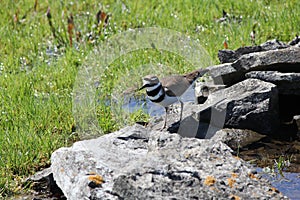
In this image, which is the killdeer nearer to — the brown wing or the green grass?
the brown wing

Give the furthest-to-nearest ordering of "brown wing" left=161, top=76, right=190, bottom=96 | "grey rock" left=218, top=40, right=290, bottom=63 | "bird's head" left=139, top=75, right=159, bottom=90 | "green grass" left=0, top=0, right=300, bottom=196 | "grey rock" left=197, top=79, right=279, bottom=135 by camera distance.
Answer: "grey rock" left=218, top=40, right=290, bottom=63, "grey rock" left=197, top=79, right=279, bottom=135, "green grass" left=0, top=0, right=300, bottom=196, "brown wing" left=161, top=76, right=190, bottom=96, "bird's head" left=139, top=75, right=159, bottom=90

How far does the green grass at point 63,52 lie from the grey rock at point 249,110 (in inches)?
37.3

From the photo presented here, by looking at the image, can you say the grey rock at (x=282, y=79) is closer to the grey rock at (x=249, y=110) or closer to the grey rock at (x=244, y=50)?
the grey rock at (x=249, y=110)

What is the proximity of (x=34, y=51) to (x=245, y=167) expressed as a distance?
531cm

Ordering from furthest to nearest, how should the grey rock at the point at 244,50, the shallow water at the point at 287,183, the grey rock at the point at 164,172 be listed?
the grey rock at the point at 244,50, the shallow water at the point at 287,183, the grey rock at the point at 164,172

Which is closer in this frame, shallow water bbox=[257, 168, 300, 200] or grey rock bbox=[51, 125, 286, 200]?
grey rock bbox=[51, 125, 286, 200]

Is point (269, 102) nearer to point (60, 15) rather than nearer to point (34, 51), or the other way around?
point (34, 51)

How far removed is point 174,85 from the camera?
568cm

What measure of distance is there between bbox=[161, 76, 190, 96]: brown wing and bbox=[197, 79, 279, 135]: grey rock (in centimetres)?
48

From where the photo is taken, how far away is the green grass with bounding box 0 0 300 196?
5.88m

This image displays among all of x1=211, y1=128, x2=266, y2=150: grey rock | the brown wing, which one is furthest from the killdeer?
x1=211, y1=128, x2=266, y2=150: grey rock

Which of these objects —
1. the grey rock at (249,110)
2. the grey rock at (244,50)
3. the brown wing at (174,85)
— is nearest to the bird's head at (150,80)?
the brown wing at (174,85)

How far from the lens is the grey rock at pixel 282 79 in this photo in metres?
6.23

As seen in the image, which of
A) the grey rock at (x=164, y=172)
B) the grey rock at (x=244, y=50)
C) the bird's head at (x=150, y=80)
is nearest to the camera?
the grey rock at (x=164, y=172)
